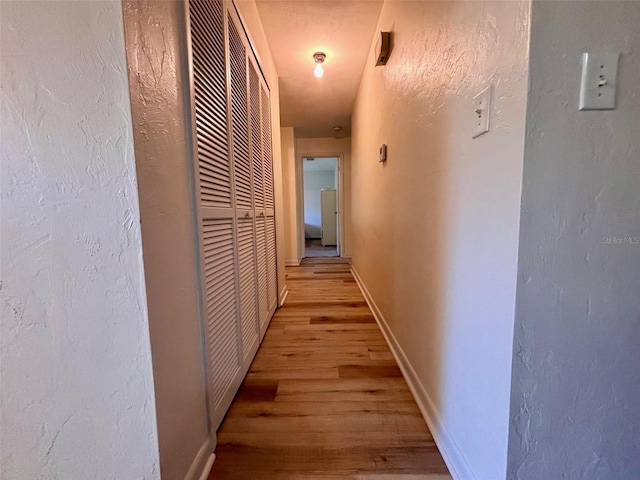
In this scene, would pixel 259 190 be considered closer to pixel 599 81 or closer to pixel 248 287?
pixel 248 287

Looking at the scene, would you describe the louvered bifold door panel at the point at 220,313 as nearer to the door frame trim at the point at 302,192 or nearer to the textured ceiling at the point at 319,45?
the textured ceiling at the point at 319,45

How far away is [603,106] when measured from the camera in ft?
1.92

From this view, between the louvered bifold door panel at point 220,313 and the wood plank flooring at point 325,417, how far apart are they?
145 millimetres

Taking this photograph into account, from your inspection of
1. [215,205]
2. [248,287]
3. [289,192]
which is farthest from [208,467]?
[289,192]

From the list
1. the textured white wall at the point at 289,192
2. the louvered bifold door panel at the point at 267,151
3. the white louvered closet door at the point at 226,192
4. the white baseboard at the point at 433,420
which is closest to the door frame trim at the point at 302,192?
the textured white wall at the point at 289,192

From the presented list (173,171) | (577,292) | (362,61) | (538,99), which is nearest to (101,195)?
(173,171)

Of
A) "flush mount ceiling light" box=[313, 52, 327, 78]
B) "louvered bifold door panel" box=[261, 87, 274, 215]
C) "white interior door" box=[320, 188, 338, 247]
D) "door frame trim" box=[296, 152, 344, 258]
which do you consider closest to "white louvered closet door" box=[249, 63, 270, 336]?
"louvered bifold door panel" box=[261, 87, 274, 215]

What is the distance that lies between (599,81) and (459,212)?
42cm

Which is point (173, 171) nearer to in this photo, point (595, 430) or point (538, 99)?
point (538, 99)

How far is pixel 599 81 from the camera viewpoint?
1.90 ft

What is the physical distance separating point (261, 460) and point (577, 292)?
1.13 metres

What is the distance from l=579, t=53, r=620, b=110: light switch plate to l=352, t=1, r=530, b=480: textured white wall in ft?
0.41

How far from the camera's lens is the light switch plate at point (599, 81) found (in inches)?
22.6

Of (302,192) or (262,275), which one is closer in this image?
(262,275)
